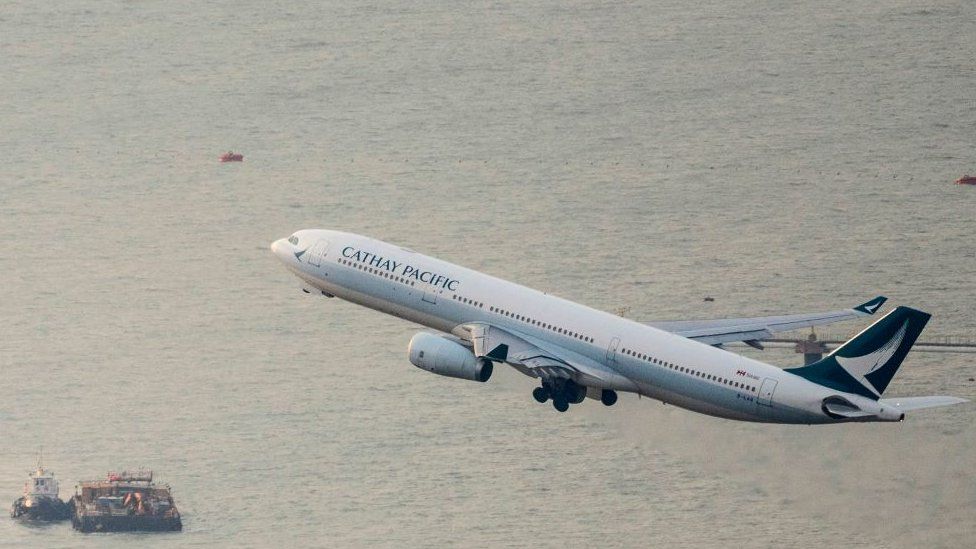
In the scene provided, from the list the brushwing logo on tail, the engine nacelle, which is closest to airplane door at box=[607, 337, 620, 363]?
the engine nacelle

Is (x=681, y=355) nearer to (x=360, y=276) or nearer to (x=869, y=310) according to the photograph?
(x=869, y=310)

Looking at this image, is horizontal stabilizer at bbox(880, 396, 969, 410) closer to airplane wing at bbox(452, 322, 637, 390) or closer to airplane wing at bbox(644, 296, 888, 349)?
airplane wing at bbox(644, 296, 888, 349)

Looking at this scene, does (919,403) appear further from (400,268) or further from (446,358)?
(400,268)

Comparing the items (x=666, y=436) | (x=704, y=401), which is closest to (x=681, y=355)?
(x=704, y=401)

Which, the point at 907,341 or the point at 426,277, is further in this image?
the point at 426,277

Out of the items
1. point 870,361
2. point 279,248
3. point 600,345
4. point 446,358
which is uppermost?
point 279,248

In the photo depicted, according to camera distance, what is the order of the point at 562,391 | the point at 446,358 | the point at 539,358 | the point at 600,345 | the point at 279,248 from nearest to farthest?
the point at 600,345
the point at 539,358
the point at 446,358
the point at 562,391
the point at 279,248

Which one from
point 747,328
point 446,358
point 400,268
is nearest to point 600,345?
point 446,358
